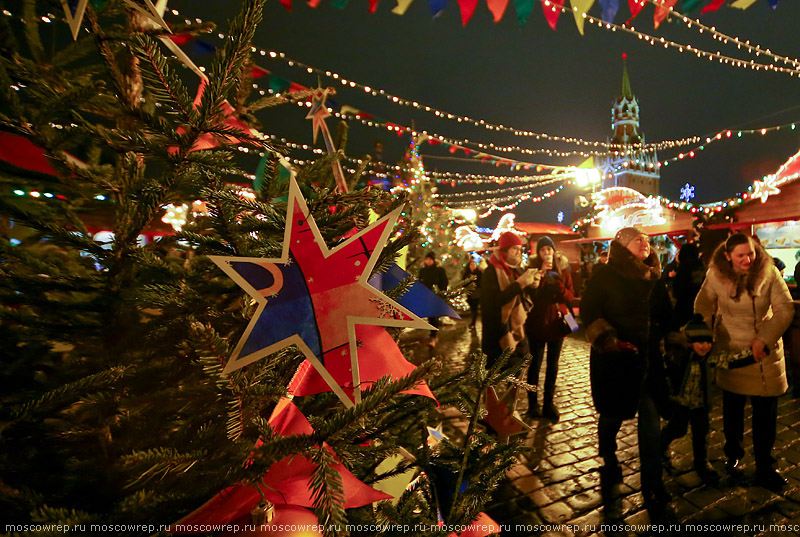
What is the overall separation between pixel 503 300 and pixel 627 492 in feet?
6.07

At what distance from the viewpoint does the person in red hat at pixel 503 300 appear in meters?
3.95

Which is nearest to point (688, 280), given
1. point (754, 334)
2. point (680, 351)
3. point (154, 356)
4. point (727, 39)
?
point (754, 334)

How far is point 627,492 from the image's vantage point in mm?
2740

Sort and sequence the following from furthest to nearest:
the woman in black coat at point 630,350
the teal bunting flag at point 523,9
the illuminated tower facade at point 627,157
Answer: the illuminated tower facade at point 627,157, the teal bunting flag at point 523,9, the woman in black coat at point 630,350

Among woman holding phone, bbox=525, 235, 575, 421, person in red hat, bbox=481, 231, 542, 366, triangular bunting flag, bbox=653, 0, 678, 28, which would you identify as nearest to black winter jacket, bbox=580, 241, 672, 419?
person in red hat, bbox=481, 231, 542, 366

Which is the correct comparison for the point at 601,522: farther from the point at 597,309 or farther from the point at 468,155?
the point at 468,155

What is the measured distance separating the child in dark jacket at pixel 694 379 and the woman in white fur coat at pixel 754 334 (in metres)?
0.23

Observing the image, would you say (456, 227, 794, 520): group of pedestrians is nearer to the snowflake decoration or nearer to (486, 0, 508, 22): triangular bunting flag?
(486, 0, 508, 22): triangular bunting flag

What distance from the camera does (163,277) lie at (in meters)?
1.02

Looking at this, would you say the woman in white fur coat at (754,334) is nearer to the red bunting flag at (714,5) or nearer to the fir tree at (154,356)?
the fir tree at (154,356)

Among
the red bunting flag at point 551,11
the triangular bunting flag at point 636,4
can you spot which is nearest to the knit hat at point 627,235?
the red bunting flag at point 551,11

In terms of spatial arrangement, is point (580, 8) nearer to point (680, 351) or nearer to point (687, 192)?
point (680, 351)

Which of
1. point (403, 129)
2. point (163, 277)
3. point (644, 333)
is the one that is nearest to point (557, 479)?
point (644, 333)

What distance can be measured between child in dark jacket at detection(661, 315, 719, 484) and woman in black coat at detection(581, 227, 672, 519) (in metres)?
0.19
